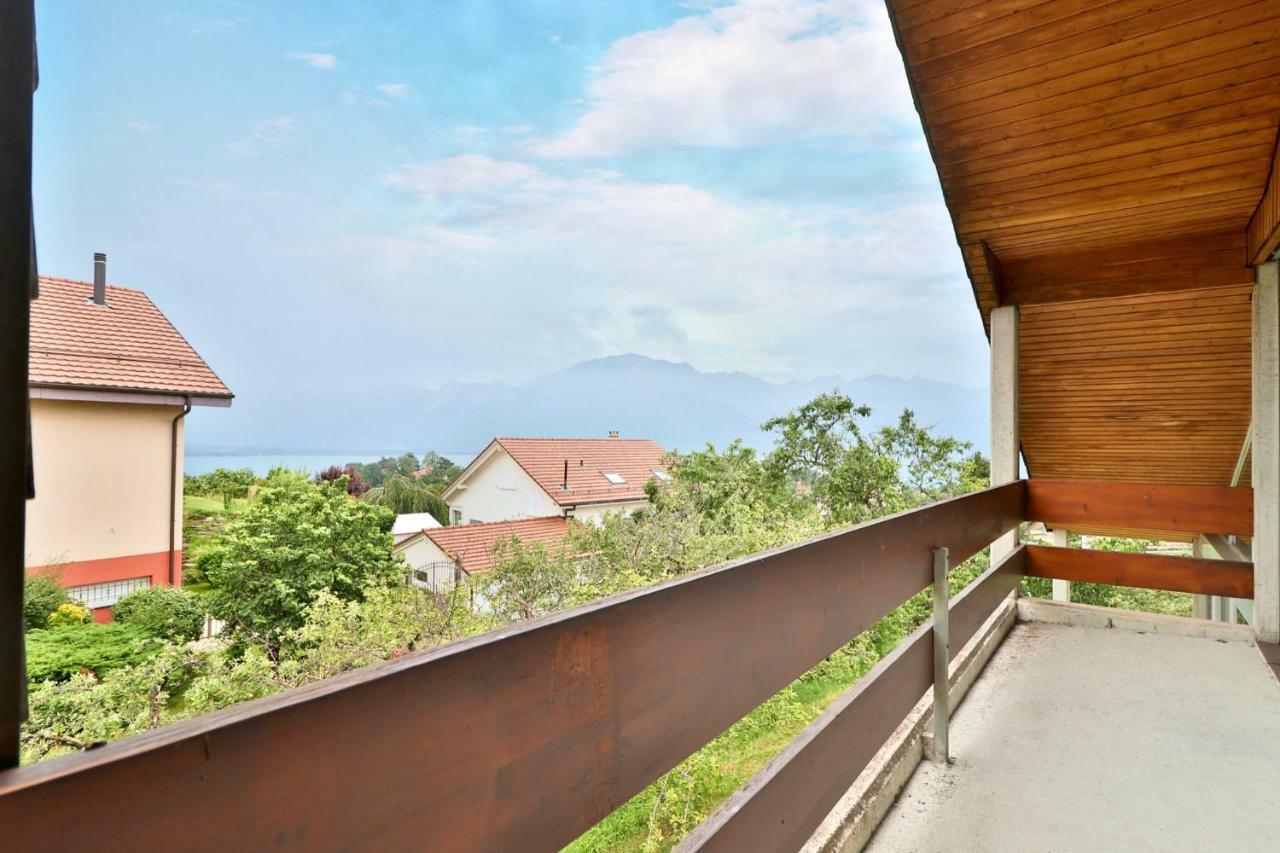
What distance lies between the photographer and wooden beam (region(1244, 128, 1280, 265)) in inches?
100

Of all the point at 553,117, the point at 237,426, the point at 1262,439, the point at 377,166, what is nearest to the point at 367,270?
the point at 377,166

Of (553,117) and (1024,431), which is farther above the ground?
(553,117)

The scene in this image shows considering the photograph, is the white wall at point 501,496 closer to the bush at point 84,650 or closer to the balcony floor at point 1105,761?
the bush at point 84,650

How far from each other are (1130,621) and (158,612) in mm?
9047

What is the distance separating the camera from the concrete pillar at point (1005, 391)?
3578mm

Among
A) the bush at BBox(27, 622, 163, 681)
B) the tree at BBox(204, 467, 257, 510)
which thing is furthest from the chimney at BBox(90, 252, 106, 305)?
the tree at BBox(204, 467, 257, 510)

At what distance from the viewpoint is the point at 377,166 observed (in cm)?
4028

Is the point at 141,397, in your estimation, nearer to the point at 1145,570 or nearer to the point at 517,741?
the point at 517,741

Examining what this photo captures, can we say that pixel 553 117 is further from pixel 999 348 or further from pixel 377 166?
pixel 999 348

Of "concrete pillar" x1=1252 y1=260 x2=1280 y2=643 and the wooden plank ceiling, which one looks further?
"concrete pillar" x1=1252 y1=260 x2=1280 y2=643

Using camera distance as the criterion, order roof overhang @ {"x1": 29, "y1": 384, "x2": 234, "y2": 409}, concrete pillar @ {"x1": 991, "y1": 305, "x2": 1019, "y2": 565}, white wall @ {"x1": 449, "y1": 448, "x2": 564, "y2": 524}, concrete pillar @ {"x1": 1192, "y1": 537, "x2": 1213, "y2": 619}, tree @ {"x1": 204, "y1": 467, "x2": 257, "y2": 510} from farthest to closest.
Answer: white wall @ {"x1": 449, "y1": 448, "x2": 564, "y2": 524} < tree @ {"x1": 204, "y1": 467, "x2": 257, "y2": 510} < concrete pillar @ {"x1": 1192, "y1": 537, "x2": 1213, "y2": 619} < roof overhang @ {"x1": 29, "y1": 384, "x2": 234, "y2": 409} < concrete pillar @ {"x1": 991, "y1": 305, "x2": 1019, "y2": 565}

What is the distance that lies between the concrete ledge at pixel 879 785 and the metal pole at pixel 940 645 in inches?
2.6

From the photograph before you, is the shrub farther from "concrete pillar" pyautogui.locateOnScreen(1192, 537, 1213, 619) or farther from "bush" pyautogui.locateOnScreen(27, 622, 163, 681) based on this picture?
"concrete pillar" pyautogui.locateOnScreen(1192, 537, 1213, 619)

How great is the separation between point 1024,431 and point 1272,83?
3618 mm
